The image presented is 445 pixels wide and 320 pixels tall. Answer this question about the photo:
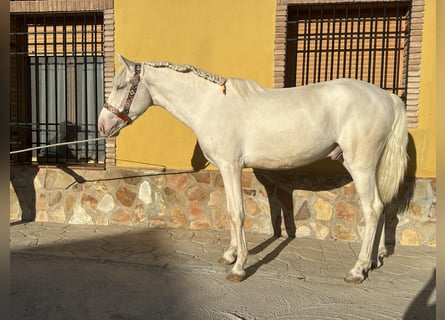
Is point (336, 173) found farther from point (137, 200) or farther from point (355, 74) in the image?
point (137, 200)

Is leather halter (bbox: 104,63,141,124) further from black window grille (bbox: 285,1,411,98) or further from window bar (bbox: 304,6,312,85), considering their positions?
window bar (bbox: 304,6,312,85)

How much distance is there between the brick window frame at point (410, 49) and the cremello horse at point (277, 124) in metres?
1.03

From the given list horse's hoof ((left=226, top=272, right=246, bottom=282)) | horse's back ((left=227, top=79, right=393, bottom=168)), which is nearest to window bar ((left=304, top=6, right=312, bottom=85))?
horse's back ((left=227, top=79, right=393, bottom=168))

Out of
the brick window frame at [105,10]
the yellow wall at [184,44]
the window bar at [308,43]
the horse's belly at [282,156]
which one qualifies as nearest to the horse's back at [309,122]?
the horse's belly at [282,156]

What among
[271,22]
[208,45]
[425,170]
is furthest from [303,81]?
[425,170]

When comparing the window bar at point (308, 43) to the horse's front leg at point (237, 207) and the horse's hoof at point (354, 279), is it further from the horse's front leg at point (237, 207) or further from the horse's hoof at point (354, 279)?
the horse's hoof at point (354, 279)

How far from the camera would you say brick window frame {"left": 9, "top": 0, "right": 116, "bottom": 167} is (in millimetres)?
4598

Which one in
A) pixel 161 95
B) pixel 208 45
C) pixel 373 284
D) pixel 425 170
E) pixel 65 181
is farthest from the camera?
pixel 65 181

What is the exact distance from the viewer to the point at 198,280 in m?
3.03

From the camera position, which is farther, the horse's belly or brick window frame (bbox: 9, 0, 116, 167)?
brick window frame (bbox: 9, 0, 116, 167)

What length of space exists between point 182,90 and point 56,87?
9.12ft

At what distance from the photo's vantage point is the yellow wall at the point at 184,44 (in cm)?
433

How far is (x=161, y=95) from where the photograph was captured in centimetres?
330

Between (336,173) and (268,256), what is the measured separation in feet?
4.55
